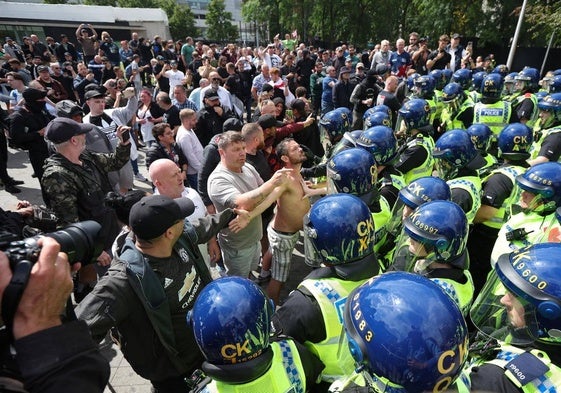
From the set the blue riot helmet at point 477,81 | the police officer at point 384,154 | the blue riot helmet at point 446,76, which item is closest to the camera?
the police officer at point 384,154

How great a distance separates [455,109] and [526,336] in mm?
6344

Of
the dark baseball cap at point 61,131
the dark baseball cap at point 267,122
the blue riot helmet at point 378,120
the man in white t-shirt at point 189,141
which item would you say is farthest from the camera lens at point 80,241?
the blue riot helmet at point 378,120

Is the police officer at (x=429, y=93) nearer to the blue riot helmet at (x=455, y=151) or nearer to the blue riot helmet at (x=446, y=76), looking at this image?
the blue riot helmet at (x=446, y=76)

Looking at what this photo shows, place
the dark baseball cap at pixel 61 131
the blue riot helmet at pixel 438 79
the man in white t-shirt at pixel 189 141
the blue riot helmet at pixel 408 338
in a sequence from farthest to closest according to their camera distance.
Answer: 1. the blue riot helmet at pixel 438 79
2. the man in white t-shirt at pixel 189 141
3. the dark baseball cap at pixel 61 131
4. the blue riot helmet at pixel 408 338

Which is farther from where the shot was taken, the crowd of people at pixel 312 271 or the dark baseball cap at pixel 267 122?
the dark baseball cap at pixel 267 122

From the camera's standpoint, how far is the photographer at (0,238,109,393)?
1179 mm

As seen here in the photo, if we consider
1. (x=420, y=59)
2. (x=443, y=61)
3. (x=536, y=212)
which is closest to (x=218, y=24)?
(x=420, y=59)

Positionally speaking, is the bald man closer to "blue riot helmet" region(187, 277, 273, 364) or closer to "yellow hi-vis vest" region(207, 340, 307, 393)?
"blue riot helmet" region(187, 277, 273, 364)

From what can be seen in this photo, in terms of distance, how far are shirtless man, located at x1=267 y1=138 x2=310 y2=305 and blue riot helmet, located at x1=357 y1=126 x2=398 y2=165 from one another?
75 cm

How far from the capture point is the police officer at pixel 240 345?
162cm

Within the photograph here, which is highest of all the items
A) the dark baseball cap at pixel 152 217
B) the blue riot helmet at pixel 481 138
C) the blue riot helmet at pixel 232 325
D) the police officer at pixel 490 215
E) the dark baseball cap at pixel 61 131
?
the dark baseball cap at pixel 61 131

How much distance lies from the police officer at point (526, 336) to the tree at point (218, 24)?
59552 millimetres

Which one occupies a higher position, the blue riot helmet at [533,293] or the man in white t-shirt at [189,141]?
the blue riot helmet at [533,293]

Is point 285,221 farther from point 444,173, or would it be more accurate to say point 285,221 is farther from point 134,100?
point 134,100
